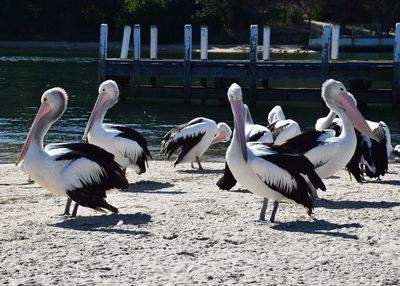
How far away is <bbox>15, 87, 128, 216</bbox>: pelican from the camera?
24.5 feet

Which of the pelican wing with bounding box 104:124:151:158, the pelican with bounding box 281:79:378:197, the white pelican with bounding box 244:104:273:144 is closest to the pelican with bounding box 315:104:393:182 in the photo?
the white pelican with bounding box 244:104:273:144

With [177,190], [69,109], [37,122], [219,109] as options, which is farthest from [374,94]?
[37,122]

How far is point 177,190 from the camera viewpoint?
970 cm

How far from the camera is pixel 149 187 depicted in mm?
10148

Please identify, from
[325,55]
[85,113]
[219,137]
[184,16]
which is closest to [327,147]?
[219,137]

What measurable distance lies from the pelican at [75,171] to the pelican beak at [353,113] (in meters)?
2.48

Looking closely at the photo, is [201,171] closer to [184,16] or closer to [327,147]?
[327,147]

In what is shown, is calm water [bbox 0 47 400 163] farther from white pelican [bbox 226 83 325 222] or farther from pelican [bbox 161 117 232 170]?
white pelican [bbox 226 83 325 222]

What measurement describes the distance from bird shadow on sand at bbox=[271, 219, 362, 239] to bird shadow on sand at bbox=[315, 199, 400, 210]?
89 cm

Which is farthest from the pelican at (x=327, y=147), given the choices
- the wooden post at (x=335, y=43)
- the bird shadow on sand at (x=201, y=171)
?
the wooden post at (x=335, y=43)

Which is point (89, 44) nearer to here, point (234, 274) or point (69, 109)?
point (69, 109)

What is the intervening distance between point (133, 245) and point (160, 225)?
758 millimetres

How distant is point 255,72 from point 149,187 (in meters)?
14.1

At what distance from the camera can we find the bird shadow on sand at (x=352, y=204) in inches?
320
